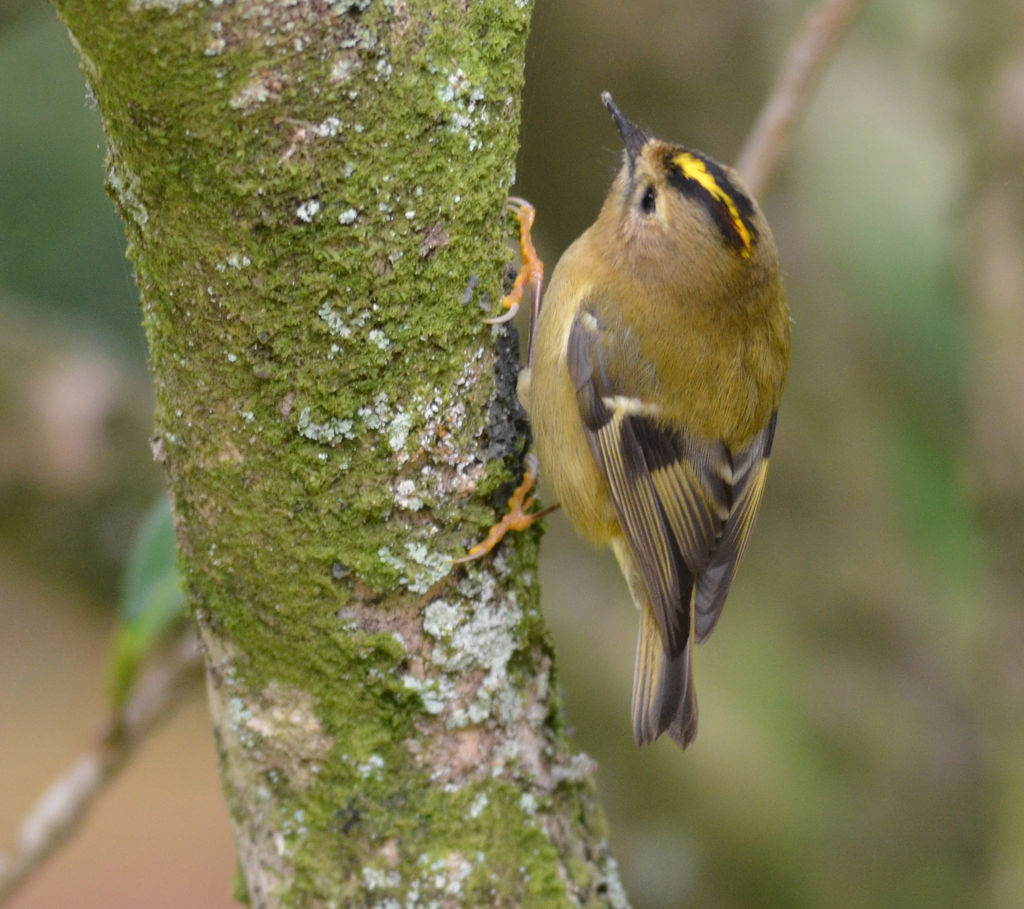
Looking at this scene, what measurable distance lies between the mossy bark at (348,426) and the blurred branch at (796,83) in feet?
4.29

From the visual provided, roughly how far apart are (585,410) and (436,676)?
0.95m

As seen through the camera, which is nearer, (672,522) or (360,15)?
(360,15)

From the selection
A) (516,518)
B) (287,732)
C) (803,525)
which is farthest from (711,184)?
(803,525)

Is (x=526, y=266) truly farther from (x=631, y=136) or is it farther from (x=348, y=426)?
(x=348, y=426)

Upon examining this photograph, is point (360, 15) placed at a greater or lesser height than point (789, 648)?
greater

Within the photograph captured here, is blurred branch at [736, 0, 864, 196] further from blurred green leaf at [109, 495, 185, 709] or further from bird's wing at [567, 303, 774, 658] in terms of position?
blurred green leaf at [109, 495, 185, 709]

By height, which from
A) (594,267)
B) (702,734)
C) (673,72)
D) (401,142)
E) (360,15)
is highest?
(673,72)

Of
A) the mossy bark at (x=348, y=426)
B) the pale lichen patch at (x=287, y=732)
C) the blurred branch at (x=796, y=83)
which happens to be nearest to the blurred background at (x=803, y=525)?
the blurred branch at (x=796, y=83)

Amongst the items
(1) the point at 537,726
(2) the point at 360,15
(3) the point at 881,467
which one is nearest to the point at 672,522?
Result: (1) the point at 537,726

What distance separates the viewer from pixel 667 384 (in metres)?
2.62

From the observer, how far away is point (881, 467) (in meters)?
4.21

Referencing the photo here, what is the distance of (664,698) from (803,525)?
1.71m

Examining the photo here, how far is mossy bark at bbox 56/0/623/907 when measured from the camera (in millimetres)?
1441

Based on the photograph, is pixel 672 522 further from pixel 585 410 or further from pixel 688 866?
pixel 688 866
